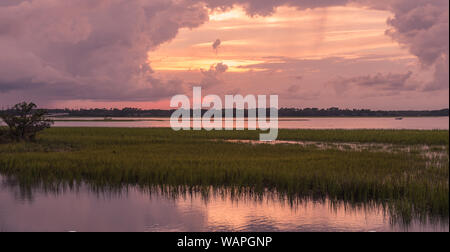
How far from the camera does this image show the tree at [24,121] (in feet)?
84.5

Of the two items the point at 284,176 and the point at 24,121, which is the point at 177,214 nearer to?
the point at 284,176

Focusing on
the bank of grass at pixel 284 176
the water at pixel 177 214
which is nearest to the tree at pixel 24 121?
the bank of grass at pixel 284 176

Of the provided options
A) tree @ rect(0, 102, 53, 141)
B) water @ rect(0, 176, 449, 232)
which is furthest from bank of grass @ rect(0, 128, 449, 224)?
tree @ rect(0, 102, 53, 141)

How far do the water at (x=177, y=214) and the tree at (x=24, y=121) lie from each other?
52.0ft

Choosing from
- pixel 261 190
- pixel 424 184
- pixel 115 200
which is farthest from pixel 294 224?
pixel 115 200

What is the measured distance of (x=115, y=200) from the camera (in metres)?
11.1

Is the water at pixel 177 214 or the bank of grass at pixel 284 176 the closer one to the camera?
the water at pixel 177 214

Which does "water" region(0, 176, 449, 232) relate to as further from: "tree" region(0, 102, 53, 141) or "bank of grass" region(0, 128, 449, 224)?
"tree" region(0, 102, 53, 141)

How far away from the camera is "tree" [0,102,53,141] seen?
25.8 m

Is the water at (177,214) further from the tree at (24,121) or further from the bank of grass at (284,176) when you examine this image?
the tree at (24,121)

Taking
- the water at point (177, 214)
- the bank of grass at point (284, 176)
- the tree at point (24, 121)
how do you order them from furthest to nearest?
the tree at point (24, 121), the bank of grass at point (284, 176), the water at point (177, 214)
